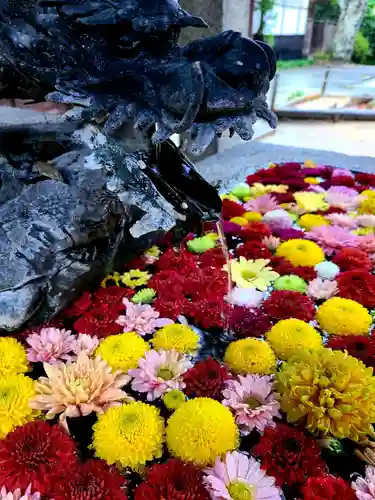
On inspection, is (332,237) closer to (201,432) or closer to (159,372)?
(159,372)

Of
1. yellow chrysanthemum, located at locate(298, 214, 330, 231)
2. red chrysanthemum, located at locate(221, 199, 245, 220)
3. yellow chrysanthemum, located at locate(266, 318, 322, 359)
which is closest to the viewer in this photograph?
yellow chrysanthemum, located at locate(266, 318, 322, 359)

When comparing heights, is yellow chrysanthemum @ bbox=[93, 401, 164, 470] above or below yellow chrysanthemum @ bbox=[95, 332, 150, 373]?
above

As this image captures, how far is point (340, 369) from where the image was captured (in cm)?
108

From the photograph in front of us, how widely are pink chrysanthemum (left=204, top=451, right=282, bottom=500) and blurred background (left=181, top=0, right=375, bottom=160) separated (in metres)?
2.63

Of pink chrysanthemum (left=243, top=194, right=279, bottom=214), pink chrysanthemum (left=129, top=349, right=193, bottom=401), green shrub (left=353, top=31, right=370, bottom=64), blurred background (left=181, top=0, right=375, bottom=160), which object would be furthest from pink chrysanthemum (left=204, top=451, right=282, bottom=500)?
green shrub (left=353, top=31, right=370, bottom=64)

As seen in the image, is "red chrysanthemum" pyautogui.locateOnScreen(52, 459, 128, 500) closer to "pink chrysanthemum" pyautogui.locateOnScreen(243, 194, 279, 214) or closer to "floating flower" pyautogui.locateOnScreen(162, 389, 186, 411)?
"floating flower" pyautogui.locateOnScreen(162, 389, 186, 411)

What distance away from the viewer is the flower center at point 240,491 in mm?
897

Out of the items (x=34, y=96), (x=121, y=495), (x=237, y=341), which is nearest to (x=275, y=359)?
(x=237, y=341)

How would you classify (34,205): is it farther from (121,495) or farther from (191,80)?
(121,495)

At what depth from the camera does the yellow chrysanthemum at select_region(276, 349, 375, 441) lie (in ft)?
3.43

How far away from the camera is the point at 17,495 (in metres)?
0.90

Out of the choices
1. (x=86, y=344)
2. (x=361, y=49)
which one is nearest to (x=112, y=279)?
(x=86, y=344)

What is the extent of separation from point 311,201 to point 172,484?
5.79ft

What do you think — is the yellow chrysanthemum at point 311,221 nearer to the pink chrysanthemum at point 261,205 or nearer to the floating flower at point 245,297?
the pink chrysanthemum at point 261,205
